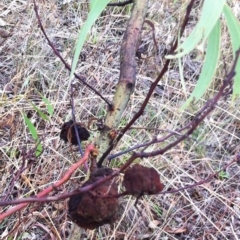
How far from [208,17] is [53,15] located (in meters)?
1.94

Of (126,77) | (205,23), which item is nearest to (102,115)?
(126,77)

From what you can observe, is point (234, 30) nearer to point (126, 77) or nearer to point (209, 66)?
point (209, 66)

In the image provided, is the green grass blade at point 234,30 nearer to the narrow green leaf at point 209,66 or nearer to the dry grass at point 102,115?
the narrow green leaf at point 209,66

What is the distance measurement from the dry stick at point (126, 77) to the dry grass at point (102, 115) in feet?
2.16

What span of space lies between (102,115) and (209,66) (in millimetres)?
1276

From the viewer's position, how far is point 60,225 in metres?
1.70

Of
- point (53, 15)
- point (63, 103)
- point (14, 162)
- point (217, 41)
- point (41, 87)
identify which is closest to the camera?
point (217, 41)

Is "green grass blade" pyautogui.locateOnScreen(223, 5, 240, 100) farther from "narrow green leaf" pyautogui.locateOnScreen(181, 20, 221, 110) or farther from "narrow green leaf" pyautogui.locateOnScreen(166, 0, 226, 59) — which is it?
"narrow green leaf" pyautogui.locateOnScreen(166, 0, 226, 59)

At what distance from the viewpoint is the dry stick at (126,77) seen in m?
0.85

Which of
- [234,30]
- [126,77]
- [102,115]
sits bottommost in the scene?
[102,115]

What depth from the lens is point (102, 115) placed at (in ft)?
6.85

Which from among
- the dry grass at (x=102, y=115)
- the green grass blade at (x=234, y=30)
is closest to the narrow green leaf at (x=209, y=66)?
the green grass blade at (x=234, y=30)

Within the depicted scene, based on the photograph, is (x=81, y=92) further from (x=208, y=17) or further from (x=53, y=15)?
(x=208, y=17)

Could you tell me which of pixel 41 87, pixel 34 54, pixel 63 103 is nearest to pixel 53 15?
pixel 34 54
